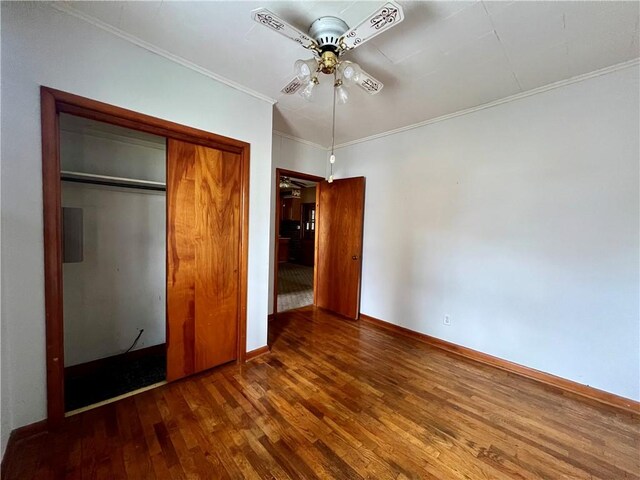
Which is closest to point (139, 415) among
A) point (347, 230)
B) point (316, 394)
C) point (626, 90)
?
point (316, 394)

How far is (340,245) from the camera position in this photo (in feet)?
12.7

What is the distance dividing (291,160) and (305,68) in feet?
7.15

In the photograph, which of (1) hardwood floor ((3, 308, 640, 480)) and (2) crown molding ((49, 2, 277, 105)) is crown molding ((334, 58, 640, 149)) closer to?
(2) crown molding ((49, 2, 277, 105))

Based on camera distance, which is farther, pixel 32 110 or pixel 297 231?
pixel 297 231

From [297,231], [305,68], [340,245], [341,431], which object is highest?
[305,68]

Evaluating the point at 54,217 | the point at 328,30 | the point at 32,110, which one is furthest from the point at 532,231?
the point at 32,110

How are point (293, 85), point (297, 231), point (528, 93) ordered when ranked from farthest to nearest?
point (297, 231) < point (528, 93) < point (293, 85)

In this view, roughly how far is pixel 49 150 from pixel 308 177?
283 cm

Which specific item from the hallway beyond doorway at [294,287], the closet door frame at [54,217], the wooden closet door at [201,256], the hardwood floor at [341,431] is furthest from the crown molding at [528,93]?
the hallway beyond doorway at [294,287]

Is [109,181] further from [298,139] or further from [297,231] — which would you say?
[297,231]

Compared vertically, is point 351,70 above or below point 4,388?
above

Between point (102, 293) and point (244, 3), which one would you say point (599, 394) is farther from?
point (102, 293)

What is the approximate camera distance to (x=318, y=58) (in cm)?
153

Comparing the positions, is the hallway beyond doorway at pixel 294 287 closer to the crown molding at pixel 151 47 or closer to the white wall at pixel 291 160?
the white wall at pixel 291 160
